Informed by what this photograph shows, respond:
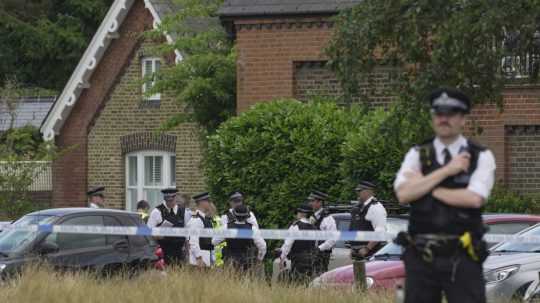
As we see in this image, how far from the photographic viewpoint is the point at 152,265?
17969 mm

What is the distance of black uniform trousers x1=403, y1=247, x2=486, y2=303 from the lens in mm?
8297

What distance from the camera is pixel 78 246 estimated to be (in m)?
17.5

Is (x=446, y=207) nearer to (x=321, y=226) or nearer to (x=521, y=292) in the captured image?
(x=521, y=292)

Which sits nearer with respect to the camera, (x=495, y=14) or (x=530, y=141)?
(x=495, y=14)

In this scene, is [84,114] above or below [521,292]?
above

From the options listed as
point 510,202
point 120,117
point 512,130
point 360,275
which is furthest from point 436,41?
point 120,117

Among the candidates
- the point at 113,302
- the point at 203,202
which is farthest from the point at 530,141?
the point at 113,302

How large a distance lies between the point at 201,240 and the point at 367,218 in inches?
125

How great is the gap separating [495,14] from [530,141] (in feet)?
36.5

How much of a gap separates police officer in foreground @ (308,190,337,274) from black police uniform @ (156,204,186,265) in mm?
1986

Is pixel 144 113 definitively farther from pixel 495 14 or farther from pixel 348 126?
pixel 495 14

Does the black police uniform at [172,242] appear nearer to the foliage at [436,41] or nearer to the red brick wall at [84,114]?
the foliage at [436,41]

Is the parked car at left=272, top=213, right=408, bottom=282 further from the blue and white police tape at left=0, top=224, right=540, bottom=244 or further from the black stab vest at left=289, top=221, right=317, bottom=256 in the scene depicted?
the blue and white police tape at left=0, top=224, right=540, bottom=244

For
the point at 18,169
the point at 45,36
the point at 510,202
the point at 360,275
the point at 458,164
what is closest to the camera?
the point at 458,164
